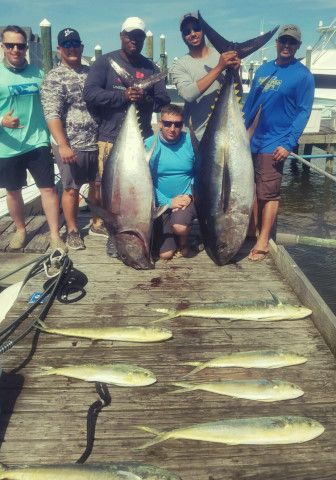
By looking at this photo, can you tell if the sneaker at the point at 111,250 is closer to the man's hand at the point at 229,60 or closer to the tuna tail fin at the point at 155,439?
the man's hand at the point at 229,60

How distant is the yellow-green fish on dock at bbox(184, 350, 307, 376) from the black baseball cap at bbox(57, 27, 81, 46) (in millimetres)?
3293

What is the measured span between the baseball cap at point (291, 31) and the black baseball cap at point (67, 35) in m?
1.98

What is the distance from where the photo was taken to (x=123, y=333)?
300 cm

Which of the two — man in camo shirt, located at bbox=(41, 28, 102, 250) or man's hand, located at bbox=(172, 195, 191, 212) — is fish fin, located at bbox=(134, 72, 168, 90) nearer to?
man in camo shirt, located at bbox=(41, 28, 102, 250)

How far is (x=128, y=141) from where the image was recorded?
13.1ft

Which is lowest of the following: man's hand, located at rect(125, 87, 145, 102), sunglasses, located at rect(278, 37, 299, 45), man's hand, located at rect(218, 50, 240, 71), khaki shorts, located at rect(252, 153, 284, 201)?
khaki shorts, located at rect(252, 153, 284, 201)

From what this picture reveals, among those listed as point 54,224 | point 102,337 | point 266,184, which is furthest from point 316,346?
point 54,224

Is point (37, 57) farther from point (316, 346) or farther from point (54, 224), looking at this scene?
point (316, 346)

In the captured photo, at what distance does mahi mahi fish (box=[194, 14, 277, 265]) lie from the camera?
13.1ft

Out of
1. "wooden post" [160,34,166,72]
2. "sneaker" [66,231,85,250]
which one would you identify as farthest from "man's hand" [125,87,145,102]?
"wooden post" [160,34,166,72]

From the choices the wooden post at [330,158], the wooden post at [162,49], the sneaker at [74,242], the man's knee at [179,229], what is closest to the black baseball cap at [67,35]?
the sneaker at [74,242]

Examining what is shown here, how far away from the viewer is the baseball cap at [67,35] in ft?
13.7

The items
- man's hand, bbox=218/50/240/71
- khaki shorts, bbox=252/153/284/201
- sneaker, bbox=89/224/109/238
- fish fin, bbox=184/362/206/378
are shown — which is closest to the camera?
fish fin, bbox=184/362/206/378

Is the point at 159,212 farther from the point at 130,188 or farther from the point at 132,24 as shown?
the point at 132,24
